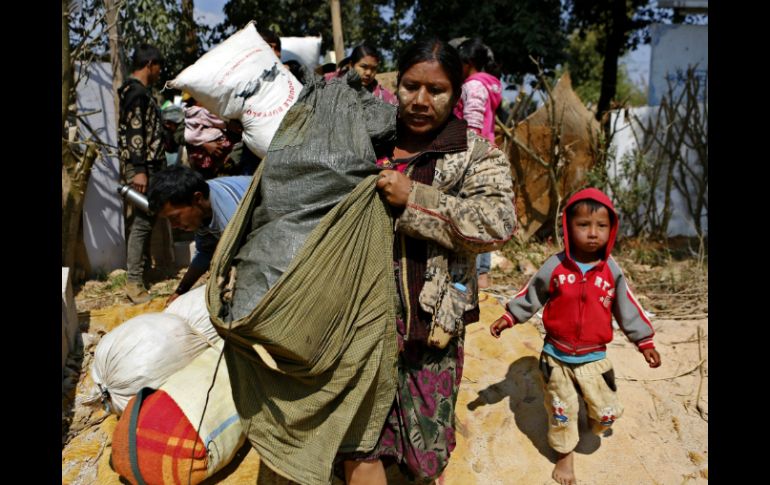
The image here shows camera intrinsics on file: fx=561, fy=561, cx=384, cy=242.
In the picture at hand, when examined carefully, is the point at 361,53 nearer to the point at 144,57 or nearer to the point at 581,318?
the point at 144,57

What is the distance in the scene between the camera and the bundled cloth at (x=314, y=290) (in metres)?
1.57

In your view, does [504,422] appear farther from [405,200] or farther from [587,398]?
[405,200]

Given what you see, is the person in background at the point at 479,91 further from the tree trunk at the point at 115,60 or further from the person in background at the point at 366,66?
the tree trunk at the point at 115,60

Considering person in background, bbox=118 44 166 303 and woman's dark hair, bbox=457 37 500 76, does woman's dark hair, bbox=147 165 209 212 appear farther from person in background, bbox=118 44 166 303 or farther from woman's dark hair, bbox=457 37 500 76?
woman's dark hair, bbox=457 37 500 76

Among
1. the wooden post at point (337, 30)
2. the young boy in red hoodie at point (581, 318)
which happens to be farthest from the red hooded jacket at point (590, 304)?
the wooden post at point (337, 30)

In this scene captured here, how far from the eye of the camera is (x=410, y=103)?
176 cm

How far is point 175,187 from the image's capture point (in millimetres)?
2457

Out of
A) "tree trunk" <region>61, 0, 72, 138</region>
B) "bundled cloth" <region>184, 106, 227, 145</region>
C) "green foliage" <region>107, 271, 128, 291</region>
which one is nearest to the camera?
"bundled cloth" <region>184, 106, 227, 145</region>

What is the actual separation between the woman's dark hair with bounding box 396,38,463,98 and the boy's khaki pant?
146cm

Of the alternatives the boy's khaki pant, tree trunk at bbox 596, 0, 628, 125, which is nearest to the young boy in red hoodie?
the boy's khaki pant

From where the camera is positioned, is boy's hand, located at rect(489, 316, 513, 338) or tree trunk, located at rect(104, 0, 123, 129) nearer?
boy's hand, located at rect(489, 316, 513, 338)

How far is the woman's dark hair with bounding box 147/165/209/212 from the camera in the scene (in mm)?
2461
